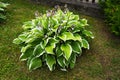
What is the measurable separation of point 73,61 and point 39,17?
1.38 meters

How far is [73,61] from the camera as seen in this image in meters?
5.66

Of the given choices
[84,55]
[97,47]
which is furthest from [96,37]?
[84,55]

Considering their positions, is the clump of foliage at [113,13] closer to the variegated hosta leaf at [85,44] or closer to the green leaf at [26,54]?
the variegated hosta leaf at [85,44]

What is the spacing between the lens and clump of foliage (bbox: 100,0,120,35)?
6.31m

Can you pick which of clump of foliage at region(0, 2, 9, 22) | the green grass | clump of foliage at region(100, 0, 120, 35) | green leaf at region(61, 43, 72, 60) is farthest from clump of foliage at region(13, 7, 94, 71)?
clump of foliage at region(0, 2, 9, 22)

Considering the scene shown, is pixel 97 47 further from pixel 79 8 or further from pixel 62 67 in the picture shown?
pixel 79 8

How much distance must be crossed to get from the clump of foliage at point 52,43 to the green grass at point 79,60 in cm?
18

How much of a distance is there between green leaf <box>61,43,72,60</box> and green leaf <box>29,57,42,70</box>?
0.58 m

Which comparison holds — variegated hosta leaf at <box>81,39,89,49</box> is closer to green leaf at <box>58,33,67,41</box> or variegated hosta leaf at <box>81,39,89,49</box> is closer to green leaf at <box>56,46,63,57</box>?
green leaf at <box>58,33,67,41</box>

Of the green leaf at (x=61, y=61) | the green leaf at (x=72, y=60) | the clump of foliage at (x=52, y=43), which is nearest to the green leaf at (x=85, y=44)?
the clump of foliage at (x=52, y=43)

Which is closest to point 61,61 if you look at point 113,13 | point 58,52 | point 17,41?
point 58,52

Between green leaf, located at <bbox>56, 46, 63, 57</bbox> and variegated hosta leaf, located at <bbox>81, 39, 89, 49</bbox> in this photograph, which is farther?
variegated hosta leaf, located at <bbox>81, 39, 89, 49</bbox>

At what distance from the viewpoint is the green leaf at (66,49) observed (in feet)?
17.7

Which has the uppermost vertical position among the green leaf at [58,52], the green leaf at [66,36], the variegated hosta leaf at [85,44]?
the green leaf at [66,36]
